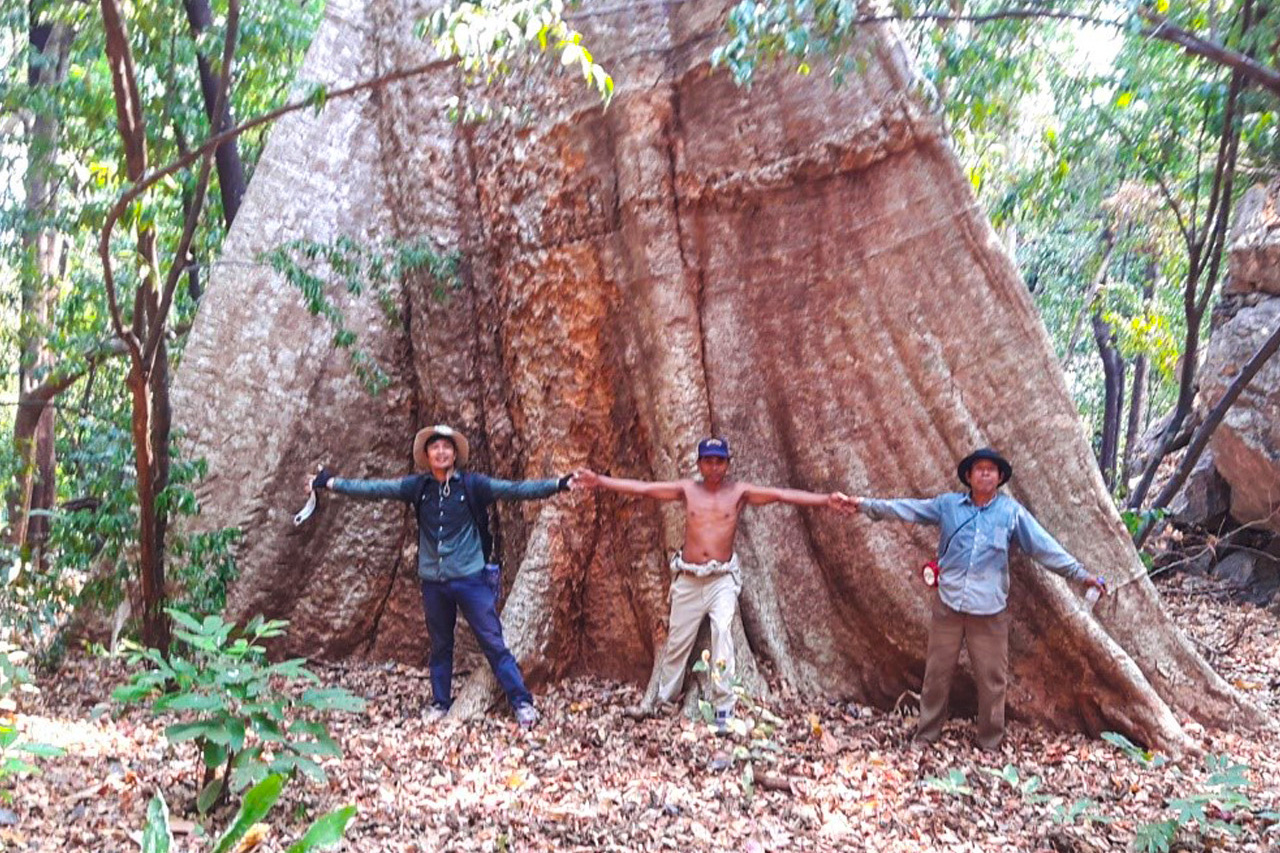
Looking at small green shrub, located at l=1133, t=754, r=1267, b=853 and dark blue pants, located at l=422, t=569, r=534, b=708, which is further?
dark blue pants, located at l=422, t=569, r=534, b=708

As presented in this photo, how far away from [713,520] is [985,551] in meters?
1.26

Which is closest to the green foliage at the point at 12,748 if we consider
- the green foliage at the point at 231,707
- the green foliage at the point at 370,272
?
the green foliage at the point at 231,707

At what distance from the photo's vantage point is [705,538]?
5219mm

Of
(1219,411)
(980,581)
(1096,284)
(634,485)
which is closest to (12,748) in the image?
(634,485)

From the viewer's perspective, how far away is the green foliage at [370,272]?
5.67m

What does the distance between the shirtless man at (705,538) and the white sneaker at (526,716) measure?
62 cm

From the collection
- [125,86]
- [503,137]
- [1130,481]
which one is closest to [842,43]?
[503,137]

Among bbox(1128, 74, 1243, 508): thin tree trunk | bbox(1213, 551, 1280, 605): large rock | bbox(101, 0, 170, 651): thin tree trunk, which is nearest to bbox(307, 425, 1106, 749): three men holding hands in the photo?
bbox(101, 0, 170, 651): thin tree trunk

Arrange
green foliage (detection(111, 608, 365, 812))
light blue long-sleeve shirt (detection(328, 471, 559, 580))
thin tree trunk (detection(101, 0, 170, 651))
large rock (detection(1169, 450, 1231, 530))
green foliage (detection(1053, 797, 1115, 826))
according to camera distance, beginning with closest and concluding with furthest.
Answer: green foliage (detection(111, 608, 365, 812)), green foliage (detection(1053, 797, 1115, 826)), thin tree trunk (detection(101, 0, 170, 651)), light blue long-sleeve shirt (detection(328, 471, 559, 580)), large rock (detection(1169, 450, 1231, 530))

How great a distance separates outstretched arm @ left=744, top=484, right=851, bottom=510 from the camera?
203 inches

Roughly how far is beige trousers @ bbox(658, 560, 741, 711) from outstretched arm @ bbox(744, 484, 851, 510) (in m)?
0.40

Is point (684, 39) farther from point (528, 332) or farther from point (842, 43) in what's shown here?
point (528, 332)

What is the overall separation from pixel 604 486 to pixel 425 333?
165 centimetres

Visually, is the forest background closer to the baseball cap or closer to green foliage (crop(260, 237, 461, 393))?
green foliage (crop(260, 237, 461, 393))
